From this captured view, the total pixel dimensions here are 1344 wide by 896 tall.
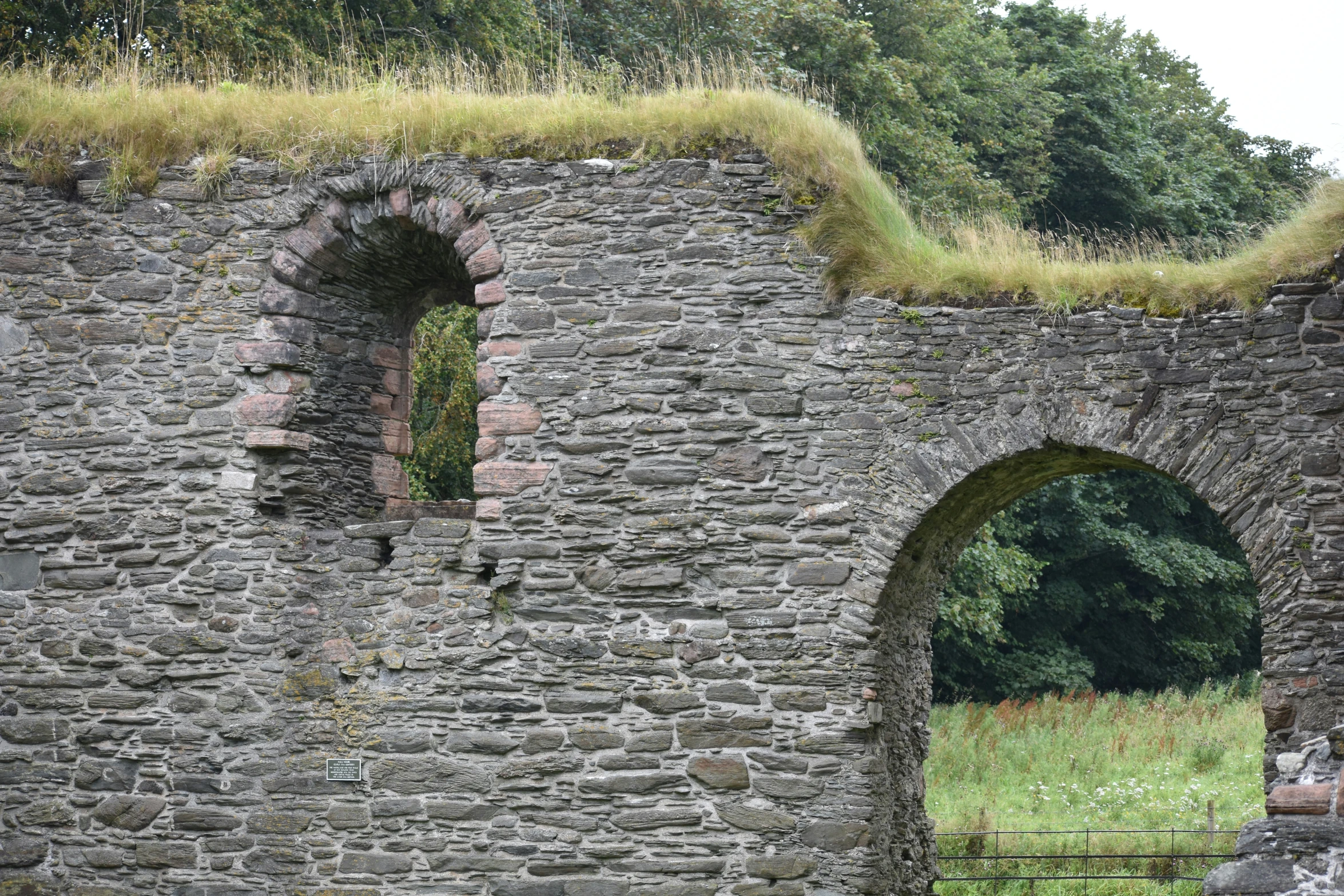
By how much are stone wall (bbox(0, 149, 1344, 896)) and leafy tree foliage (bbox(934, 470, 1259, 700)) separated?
1154 cm

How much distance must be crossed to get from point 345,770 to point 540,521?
6.15 ft

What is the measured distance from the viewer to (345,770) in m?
7.42

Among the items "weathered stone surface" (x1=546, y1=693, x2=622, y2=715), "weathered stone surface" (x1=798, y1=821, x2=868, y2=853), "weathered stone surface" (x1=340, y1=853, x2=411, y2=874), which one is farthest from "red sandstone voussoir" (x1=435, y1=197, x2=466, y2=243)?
"weathered stone surface" (x1=798, y1=821, x2=868, y2=853)

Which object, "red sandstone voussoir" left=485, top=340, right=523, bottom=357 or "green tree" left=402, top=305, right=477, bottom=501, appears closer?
"red sandstone voussoir" left=485, top=340, right=523, bottom=357

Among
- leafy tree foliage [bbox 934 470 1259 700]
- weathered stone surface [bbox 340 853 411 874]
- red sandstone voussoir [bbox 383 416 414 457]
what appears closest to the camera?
weathered stone surface [bbox 340 853 411 874]

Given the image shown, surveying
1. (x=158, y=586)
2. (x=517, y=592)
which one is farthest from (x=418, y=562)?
(x=158, y=586)

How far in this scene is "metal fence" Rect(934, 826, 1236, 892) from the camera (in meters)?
10.3

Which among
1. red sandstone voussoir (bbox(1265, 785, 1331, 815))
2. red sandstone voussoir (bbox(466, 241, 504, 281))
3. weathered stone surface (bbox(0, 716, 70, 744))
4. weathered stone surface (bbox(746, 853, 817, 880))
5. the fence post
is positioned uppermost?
red sandstone voussoir (bbox(466, 241, 504, 281))

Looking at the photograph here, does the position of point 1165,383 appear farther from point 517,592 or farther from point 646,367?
point 517,592

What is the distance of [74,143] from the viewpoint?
26.5 feet

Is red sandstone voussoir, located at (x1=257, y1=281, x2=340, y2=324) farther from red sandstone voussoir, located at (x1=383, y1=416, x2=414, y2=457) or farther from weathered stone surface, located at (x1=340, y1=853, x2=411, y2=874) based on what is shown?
weathered stone surface, located at (x1=340, y1=853, x2=411, y2=874)

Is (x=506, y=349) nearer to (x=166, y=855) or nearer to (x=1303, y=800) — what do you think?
(x=166, y=855)

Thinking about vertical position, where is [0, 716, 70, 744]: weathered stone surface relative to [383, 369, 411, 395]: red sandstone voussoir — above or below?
below

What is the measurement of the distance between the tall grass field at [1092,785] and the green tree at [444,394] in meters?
6.56
